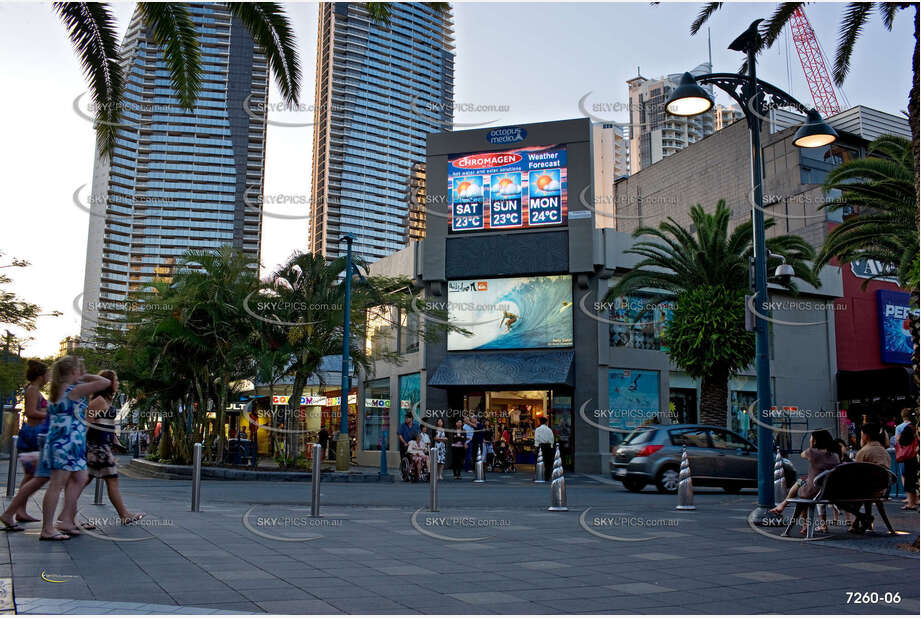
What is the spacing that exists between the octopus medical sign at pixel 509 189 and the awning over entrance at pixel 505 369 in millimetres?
4918

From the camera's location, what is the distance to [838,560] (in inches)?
301

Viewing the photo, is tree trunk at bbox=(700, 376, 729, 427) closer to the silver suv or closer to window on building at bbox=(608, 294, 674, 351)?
window on building at bbox=(608, 294, 674, 351)

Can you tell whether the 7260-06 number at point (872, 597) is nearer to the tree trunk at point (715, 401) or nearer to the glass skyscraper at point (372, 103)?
the tree trunk at point (715, 401)

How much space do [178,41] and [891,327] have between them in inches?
1404

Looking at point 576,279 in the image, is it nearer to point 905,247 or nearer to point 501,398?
point 501,398

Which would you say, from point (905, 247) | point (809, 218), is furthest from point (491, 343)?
point (809, 218)

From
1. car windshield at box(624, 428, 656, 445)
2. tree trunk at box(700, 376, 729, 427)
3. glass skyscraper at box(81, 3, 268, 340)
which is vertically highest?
glass skyscraper at box(81, 3, 268, 340)

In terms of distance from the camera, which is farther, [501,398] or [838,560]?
[501,398]

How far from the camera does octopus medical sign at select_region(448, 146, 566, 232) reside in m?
29.4

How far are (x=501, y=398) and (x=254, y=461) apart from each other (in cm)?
1002

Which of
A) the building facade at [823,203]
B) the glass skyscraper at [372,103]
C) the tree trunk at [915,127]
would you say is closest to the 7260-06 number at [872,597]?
the tree trunk at [915,127]

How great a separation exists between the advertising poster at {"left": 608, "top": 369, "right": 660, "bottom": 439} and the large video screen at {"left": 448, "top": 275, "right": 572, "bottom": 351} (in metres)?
2.39

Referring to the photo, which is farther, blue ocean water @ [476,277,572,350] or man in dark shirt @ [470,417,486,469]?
blue ocean water @ [476,277,572,350]

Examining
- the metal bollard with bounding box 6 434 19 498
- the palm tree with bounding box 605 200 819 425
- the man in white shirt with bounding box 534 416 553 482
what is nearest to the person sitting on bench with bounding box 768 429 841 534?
the metal bollard with bounding box 6 434 19 498
